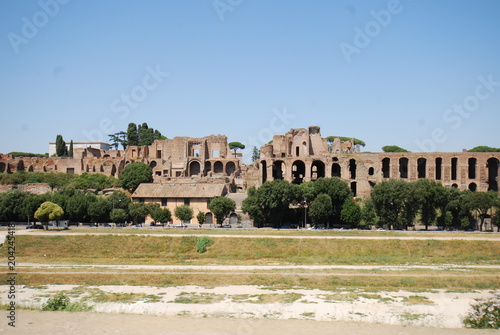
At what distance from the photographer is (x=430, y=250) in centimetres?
4066

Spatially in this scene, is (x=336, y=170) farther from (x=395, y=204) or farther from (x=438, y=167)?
(x=395, y=204)

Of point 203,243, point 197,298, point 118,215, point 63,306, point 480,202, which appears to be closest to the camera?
point 63,306

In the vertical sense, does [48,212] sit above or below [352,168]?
below

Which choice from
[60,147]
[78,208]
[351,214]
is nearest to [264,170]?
[351,214]

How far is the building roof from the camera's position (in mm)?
58000

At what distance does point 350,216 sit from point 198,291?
26266 mm

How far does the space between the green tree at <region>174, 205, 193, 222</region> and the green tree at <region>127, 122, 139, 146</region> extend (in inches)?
1888

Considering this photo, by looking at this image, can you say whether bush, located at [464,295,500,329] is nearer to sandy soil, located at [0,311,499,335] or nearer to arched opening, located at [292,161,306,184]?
sandy soil, located at [0,311,499,335]

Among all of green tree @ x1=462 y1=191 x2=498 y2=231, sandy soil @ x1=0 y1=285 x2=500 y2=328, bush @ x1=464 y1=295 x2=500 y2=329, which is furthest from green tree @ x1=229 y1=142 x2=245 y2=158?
bush @ x1=464 y1=295 x2=500 y2=329

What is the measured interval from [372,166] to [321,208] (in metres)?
21.2

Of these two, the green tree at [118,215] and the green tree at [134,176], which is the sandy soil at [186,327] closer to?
the green tree at [118,215]

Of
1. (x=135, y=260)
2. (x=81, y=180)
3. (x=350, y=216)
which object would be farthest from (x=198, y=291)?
(x=81, y=180)

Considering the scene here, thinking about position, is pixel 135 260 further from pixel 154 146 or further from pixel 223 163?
pixel 154 146

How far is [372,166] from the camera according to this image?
68.2 m
